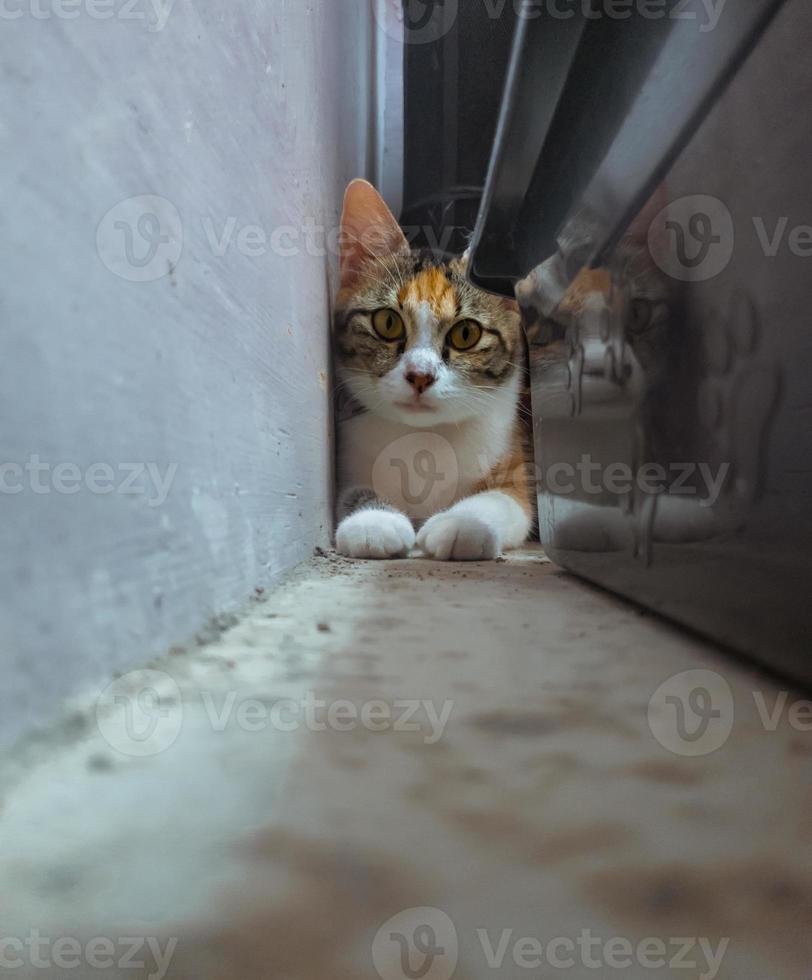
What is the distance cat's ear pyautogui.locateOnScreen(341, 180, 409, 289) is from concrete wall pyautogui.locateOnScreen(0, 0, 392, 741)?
0.69 metres

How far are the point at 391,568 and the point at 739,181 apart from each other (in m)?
0.70

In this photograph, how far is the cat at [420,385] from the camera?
146 centimetres

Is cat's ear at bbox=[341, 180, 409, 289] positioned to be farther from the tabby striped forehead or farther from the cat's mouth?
the cat's mouth

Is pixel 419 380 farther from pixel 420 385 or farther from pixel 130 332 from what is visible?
pixel 130 332

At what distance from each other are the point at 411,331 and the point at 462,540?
536mm

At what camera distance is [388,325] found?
4.92ft

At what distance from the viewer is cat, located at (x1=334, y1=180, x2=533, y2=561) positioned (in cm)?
146

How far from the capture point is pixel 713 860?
0.26 meters

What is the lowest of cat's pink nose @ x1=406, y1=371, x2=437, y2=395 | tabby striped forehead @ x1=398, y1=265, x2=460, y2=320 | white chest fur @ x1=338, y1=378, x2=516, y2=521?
white chest fur @ x1=338, y1=378, x2=516, y2=521

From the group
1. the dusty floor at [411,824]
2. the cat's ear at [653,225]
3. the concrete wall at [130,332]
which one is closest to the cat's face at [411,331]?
the concrete wall at [130,332]

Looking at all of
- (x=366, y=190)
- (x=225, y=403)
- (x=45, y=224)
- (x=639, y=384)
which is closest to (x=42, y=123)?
(x=45, y=224)

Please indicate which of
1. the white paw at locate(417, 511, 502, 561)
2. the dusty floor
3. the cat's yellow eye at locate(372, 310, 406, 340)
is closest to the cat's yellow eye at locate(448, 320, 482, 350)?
the cat's yellow eye at locate(372, 310, 406, 340)

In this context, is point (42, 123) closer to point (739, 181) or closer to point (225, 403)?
point (225, 403)

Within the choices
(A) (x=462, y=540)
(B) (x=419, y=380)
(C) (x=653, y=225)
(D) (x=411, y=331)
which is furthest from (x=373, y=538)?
(C) (x=653, y=225)
